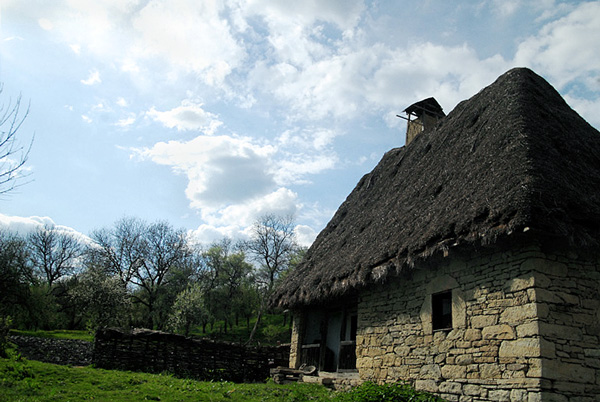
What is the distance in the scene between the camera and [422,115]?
18.8 meters

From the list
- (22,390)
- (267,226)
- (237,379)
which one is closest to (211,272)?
(267,226)

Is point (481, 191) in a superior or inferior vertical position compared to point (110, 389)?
superior

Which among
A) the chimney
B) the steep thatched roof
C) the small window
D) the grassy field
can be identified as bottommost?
the grassy field

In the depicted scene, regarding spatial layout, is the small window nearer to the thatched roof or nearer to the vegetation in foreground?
the vegetation in foreground

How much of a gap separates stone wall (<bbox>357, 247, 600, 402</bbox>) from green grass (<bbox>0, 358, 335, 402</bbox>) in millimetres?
3040

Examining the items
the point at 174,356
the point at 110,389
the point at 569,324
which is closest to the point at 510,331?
the point at 569,324

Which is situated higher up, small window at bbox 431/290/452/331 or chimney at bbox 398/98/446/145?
chimney at bbox 398/98/446/145

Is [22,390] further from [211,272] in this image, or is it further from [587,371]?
[211,272]

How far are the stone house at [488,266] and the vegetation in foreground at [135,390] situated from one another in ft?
3.03

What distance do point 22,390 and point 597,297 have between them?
10635 mm

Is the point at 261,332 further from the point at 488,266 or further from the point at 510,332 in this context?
the point at 510,332

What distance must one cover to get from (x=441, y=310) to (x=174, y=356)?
9.52 meters

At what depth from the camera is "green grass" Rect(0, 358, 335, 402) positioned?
8.45 m

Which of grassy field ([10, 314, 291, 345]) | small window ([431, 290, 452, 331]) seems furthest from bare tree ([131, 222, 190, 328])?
small window ([431, 290, 452, 331])
